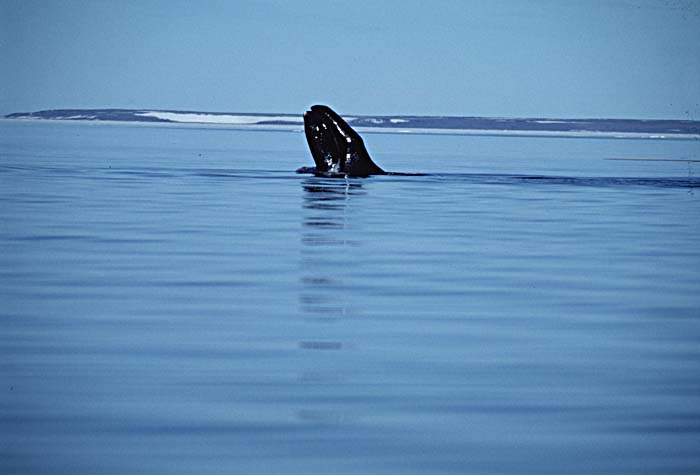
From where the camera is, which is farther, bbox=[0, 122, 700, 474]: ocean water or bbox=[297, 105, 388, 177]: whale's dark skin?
bbox=[297, 105, 388, 177]: whale's dark skin

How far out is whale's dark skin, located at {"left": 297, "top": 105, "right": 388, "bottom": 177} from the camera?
26.9 meters

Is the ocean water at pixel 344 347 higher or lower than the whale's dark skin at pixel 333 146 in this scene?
lower

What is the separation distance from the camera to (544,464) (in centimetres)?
550

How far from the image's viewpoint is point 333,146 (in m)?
28.0

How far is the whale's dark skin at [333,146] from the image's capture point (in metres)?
26.9

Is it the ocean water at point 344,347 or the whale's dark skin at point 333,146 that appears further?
the whale's dark skin at point 333,146

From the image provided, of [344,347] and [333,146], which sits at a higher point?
[333,146]

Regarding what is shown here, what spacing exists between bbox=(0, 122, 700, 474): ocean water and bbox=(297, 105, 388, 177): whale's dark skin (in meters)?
10.0

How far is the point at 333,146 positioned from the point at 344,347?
20.2 meters

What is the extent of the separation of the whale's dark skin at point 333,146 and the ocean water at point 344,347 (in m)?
10.0

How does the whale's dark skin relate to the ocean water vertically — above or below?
above

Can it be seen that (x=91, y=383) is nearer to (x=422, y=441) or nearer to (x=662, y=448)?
(x=422, y=441)

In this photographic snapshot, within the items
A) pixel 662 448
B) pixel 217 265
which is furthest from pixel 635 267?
pixel 662 448

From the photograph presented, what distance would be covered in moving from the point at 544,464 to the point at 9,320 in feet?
14.8
